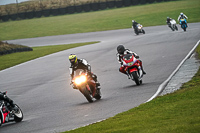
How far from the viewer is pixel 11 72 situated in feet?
77.6

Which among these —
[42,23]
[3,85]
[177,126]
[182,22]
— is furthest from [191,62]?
[42,23]

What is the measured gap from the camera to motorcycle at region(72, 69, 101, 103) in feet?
40.2

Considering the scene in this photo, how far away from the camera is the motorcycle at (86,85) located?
40.2 ft

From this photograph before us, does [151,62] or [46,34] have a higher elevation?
[151,62]

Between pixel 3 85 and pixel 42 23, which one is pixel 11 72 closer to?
pixel 3 85

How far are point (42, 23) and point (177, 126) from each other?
58908mm

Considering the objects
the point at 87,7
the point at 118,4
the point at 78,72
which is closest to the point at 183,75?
the point at 78,72

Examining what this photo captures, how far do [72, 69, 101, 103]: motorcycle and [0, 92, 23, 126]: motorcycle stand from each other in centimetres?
185

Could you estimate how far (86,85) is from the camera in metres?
12.4

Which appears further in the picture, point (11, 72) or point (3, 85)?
point (11, 72)

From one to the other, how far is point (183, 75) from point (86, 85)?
3.58 m

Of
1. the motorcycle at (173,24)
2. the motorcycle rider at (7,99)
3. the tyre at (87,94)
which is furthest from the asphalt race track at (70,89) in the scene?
the motorcycle at (173,24)

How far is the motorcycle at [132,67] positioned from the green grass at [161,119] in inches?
163

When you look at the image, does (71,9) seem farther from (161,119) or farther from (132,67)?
(161,119)
